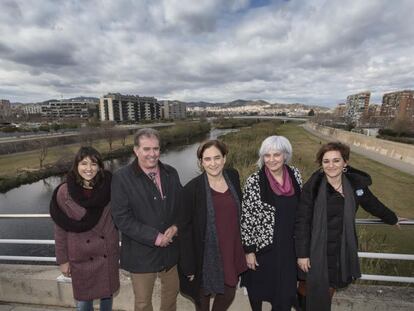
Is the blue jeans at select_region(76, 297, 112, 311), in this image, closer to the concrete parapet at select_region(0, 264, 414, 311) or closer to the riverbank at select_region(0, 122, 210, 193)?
the concrete parapet at select_region(0, 264, 414, 311)

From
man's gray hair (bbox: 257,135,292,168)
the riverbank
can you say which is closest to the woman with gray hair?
man's gray hair (bbox: 257,135,292,168)

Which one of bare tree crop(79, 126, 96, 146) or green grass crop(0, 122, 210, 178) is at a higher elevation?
bare tree crop(79, 126, 96, 146)

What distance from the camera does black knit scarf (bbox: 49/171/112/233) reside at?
2.08 metres

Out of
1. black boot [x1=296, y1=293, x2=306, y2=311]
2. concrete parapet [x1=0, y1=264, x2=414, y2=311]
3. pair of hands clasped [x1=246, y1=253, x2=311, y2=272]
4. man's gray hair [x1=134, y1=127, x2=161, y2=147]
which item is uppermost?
man's gray hair [x1=134, y1=127, x2=161, y2=147]

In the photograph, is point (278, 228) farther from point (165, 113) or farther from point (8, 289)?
point (165, 113)

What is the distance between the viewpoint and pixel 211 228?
2.14 metres

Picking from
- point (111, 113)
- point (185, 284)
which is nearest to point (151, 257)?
point (185, 284)

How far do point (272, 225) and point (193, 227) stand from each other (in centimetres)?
60

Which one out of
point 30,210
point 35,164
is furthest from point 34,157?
point 30,210

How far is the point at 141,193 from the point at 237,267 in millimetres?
959

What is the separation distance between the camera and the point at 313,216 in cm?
209

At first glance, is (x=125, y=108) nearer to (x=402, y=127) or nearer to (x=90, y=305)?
(x=402, y=127)

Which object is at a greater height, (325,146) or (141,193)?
(325,146)

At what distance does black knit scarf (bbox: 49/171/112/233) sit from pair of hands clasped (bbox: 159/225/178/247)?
1.69 feet
